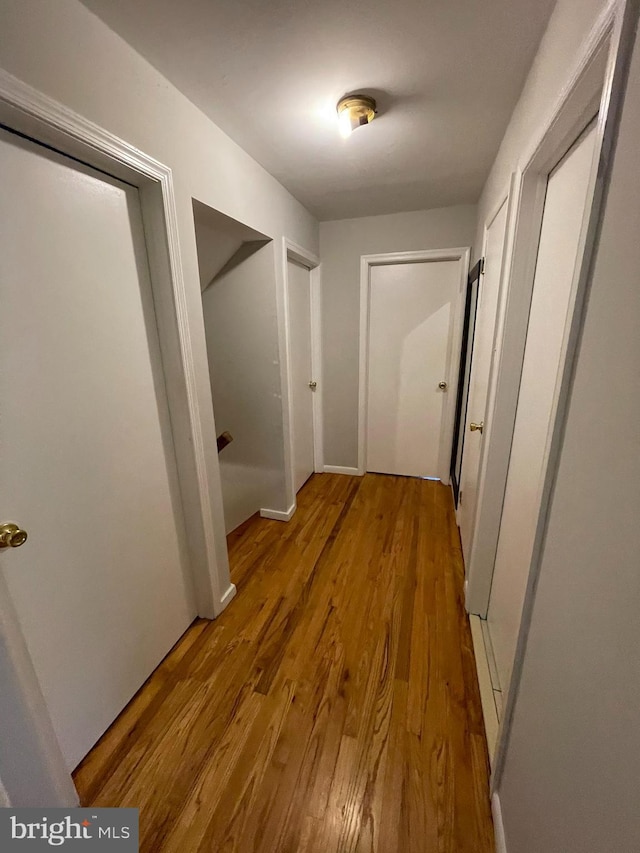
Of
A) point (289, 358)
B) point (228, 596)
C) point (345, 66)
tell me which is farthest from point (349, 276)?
point (228, 596)

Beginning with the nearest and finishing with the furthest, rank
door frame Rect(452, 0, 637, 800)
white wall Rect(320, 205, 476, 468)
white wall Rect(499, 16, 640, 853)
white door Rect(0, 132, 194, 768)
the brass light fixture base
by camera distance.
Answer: white wall Rect(499, 16, 640, 853) → door frame Rect(452, 0, 637, 800) → white door Rect(0, 132, 194, 768) → the brass light fixture base → white wall Rect(320, 205, 476, 468)

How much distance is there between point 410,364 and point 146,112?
237 cm

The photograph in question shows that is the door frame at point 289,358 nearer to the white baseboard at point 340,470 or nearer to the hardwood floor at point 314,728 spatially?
the white baseboard at point 340,470

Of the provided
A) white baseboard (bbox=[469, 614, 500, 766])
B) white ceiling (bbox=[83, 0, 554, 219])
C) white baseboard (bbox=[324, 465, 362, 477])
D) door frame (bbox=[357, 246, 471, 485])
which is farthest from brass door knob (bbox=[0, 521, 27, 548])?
white baseboard (bbox=[324, 465, 362, 477])

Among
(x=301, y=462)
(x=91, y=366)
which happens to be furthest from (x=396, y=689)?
(x=301, y=462)

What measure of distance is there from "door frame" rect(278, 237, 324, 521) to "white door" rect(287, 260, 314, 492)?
7 centimetres

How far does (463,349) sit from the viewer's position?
8.96 feet

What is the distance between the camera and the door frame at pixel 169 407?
81 centimetres

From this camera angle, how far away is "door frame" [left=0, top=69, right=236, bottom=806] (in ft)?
2.67

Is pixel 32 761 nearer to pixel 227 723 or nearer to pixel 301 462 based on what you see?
pixel 227 723

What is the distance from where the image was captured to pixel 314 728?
1241 mm

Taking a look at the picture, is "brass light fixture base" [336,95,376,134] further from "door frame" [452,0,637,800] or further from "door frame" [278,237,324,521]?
"door frame" [278,237,324,521]

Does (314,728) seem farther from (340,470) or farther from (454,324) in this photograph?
(454,324)

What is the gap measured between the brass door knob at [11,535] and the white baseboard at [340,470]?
269cm
